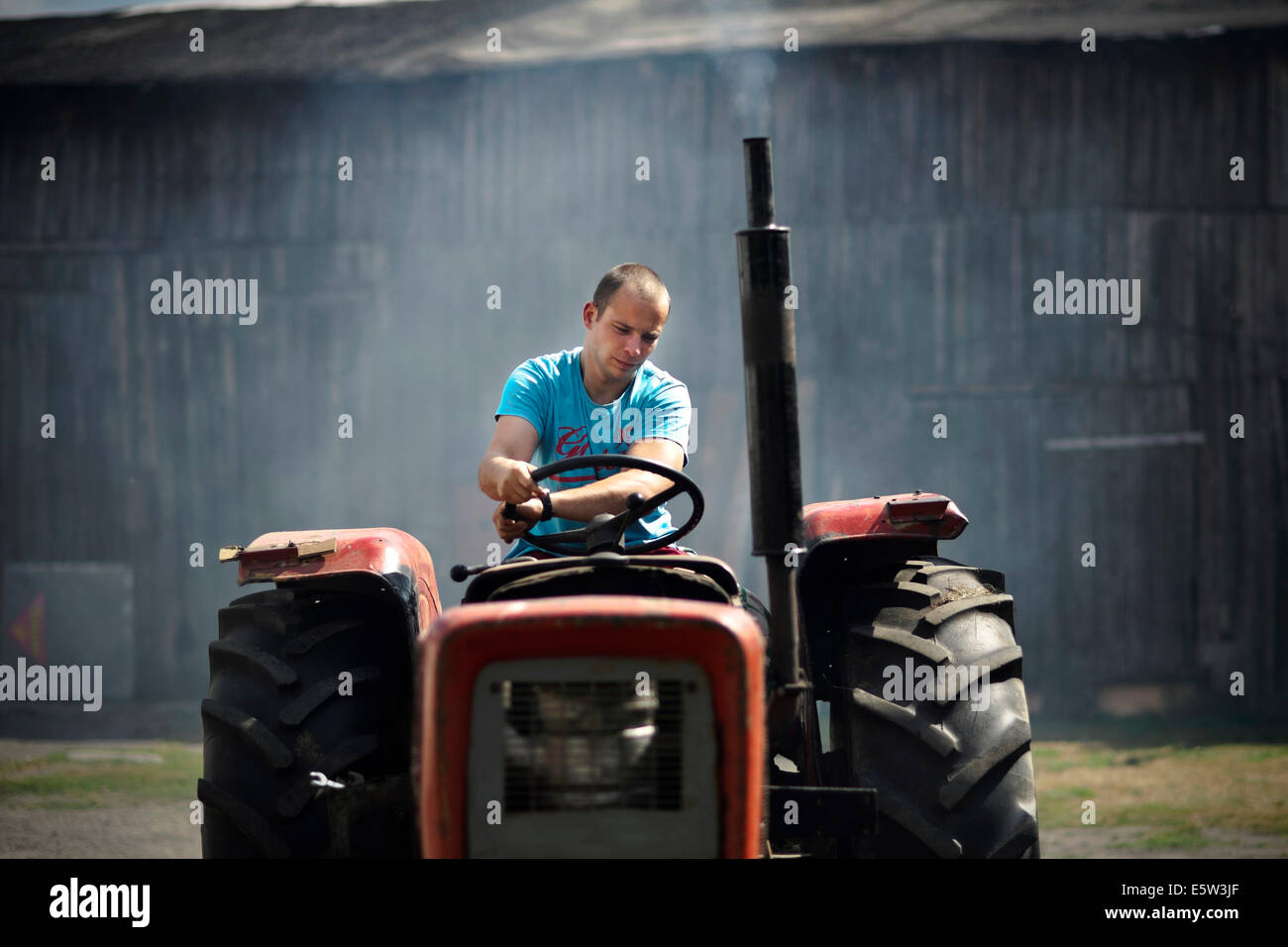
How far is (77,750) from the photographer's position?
933 cm

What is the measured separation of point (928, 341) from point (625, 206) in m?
2.73

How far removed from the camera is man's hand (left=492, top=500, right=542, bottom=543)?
10.9 feet

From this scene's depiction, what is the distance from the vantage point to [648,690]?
2582mm

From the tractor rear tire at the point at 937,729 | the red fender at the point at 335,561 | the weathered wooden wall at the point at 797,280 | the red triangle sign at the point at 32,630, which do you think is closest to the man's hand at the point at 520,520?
the red fender at the point at 335,561

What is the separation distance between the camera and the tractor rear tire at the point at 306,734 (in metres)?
3.03

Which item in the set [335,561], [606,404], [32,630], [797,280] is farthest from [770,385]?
[32,630]

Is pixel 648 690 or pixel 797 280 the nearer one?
pixel 648 690

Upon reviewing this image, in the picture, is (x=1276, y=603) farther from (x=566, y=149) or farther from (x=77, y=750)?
(x=77, y=750)

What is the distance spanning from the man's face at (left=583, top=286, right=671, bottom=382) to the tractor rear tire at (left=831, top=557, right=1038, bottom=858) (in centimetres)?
95

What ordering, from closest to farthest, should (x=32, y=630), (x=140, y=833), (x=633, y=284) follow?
(x=633, y=284) < (x=140, y=833) < (x=32, y=630)

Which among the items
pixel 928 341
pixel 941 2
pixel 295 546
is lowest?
pixel 295 546

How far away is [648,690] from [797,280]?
29.1 feet

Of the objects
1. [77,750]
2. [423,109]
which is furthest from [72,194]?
[77,750]

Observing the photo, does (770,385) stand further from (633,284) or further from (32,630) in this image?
(32,630)
